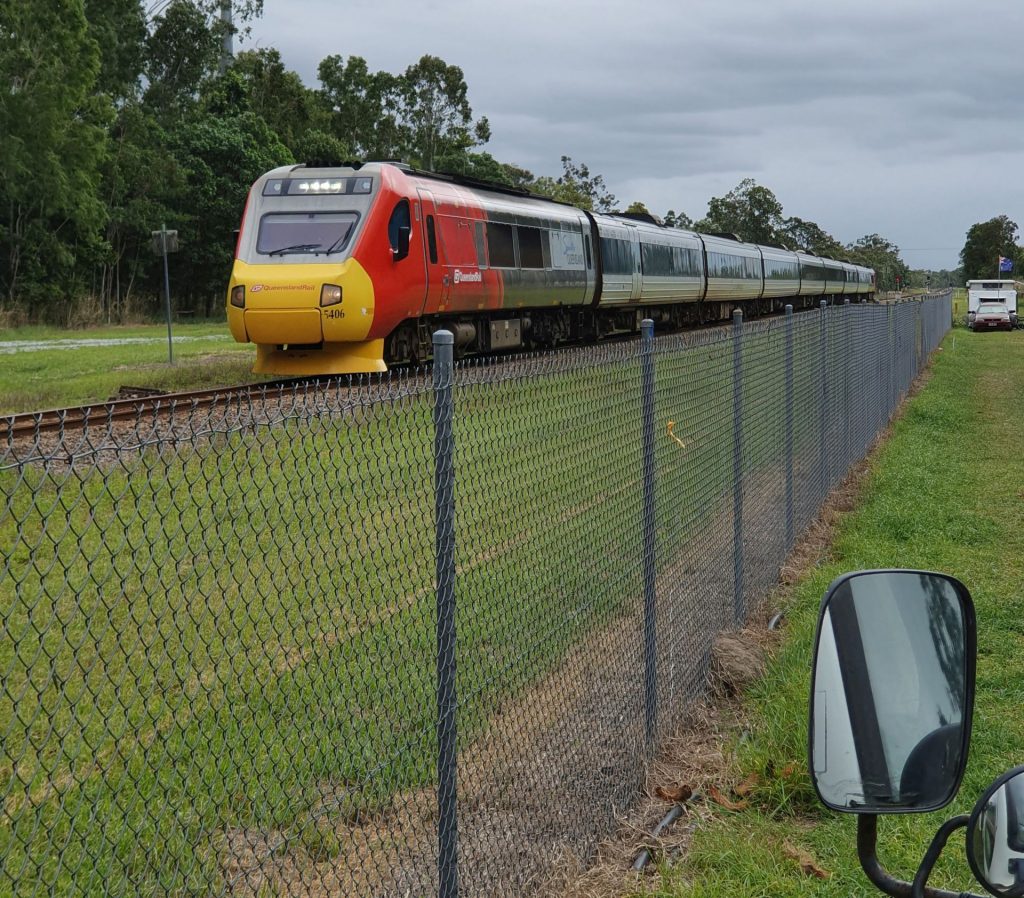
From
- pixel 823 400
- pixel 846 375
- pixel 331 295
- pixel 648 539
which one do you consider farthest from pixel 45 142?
pixel 648 539

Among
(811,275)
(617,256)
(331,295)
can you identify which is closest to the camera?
(331,295)

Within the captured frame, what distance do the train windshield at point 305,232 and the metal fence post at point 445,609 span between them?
1280cm

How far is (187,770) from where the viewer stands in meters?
4.62

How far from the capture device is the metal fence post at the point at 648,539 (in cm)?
540

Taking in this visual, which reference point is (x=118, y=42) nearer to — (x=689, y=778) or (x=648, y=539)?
(x=648, y=539)

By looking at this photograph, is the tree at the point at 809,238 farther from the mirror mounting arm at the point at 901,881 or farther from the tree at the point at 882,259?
the mirror mounting arm at the point at 901,881

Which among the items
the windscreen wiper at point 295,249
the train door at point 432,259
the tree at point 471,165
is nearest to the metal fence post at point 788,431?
the windscreen wiper at point 295,249

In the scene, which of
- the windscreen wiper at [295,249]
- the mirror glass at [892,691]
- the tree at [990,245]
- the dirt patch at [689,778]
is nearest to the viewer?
the mirror glass at [892,691]

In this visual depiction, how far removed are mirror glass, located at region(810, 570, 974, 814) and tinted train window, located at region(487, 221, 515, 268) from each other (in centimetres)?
1740

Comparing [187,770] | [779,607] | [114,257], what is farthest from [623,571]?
[114,257]

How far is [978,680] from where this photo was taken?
6438 millimetres

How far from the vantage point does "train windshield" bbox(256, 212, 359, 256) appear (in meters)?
16.1

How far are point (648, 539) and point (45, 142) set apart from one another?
4039 centimetres

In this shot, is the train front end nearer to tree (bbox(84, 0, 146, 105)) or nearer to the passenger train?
the passenger train
